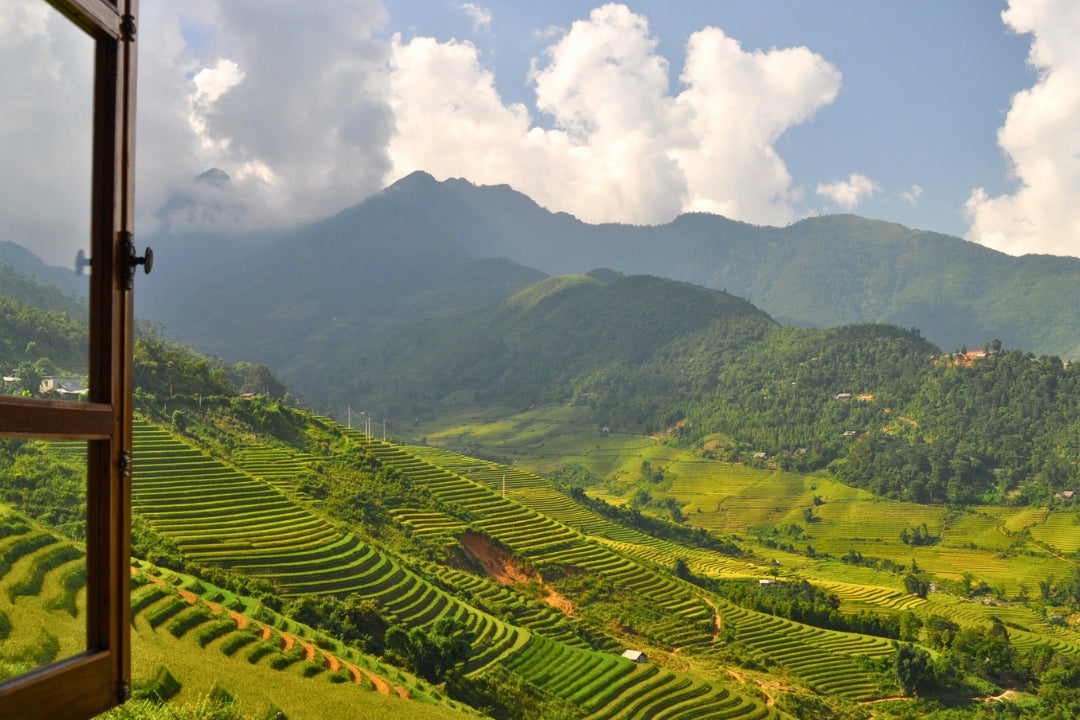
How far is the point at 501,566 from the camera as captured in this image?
30688 millimetres

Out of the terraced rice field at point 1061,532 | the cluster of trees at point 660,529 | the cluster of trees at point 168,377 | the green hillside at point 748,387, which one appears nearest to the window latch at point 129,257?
the cluster of trees at point 168,377

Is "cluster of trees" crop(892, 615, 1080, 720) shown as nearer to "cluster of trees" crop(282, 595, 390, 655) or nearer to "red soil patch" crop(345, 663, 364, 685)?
"cluster of trees" crop(282, 595, 390, 655)

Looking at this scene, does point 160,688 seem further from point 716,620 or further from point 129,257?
point 716,620

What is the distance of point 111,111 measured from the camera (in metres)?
1.72

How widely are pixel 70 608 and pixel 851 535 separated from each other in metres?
60.3

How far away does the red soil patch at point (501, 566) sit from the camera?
29000mm

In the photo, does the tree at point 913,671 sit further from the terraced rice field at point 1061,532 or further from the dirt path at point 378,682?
the terraced rice field at point 1061,532

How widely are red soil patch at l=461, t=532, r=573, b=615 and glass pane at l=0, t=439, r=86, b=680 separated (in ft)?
90.4

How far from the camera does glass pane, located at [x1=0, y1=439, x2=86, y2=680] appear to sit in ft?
4.85

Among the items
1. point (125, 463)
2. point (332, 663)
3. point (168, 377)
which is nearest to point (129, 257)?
point (125, 463)

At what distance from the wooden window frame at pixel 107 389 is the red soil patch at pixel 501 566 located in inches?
1086

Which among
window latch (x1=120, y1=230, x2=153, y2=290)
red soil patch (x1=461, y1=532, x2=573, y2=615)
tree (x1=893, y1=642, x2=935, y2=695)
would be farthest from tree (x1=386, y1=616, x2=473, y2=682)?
window latch (x1=120, y1=230, x2=153, y2=290)

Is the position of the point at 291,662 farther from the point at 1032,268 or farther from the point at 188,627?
the point at 1032,268

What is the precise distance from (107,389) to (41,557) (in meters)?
0.37
